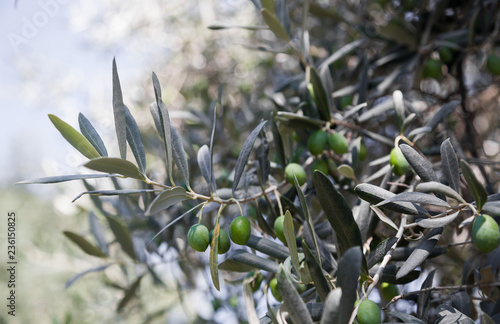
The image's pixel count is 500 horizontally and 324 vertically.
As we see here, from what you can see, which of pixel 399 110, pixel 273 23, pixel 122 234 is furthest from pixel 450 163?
pixel 122 234

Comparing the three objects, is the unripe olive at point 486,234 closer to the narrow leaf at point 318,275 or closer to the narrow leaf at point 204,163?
the narrow leaf at point 318,275

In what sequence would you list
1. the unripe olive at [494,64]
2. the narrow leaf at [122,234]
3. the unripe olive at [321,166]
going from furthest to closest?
the narrow leaf at [122,234], the unripe olive at [494,64], the unripe olive at [321,166]

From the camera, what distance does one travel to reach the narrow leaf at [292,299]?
559 millimetres

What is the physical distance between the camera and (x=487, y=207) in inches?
26.6

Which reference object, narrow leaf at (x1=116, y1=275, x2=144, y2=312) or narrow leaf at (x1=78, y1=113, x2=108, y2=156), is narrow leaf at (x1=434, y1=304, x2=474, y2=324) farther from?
narrow leaf at (x1=116, y1=275, x2=144, y2=312)

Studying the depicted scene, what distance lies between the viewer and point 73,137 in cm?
77

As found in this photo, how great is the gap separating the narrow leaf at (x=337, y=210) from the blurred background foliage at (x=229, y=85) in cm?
36

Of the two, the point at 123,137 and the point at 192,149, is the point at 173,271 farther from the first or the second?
the point at 123,137

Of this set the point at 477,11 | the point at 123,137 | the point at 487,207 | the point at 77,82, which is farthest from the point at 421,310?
the point at 77,82

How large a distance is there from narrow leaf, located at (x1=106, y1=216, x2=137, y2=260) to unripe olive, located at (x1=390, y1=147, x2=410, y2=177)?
104cm

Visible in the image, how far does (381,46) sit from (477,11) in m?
0.42

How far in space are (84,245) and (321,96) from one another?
1120 millimetres

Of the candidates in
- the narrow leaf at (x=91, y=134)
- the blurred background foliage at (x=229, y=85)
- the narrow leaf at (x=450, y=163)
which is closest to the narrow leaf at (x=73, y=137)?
the narrow leaf at (x=91, y=134)

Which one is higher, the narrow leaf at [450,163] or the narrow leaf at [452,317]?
the narrow leaf at [450,163]
